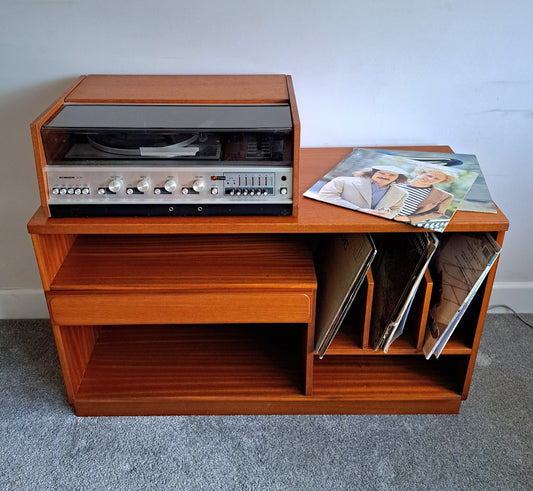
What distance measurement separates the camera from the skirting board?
169 centimetres

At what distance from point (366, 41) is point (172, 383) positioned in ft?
3.05

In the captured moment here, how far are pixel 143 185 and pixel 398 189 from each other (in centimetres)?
52

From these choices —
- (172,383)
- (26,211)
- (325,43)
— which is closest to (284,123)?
(325,43)

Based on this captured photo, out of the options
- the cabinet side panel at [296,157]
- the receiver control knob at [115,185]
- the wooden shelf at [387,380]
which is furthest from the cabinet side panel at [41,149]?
the wooden shelf at [387,380]

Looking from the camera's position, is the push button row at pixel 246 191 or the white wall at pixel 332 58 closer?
the push button row at pixel 246 191

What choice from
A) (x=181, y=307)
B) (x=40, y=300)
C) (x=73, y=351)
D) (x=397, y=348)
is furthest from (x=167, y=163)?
(x=40, y=300)

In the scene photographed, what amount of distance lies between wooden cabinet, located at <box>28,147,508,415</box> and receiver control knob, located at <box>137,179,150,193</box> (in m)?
0.06

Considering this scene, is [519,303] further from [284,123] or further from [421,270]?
[284,123]

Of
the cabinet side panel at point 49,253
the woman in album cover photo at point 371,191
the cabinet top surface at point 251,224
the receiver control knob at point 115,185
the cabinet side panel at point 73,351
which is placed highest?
the receiver control knob at point 115,185

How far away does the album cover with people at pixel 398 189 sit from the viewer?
1174 millimetres

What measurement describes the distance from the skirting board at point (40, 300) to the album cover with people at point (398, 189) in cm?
52

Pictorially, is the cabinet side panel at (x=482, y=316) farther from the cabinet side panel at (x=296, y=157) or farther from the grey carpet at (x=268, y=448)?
the cabinet side panel at (x=296, y=157)

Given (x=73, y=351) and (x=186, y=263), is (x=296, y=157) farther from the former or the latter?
(x=73, y=351)

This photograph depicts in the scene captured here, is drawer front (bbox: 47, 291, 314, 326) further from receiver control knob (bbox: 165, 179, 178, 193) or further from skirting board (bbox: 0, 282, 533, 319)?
skirting board (bbox: 0, 282, 533, 319)
